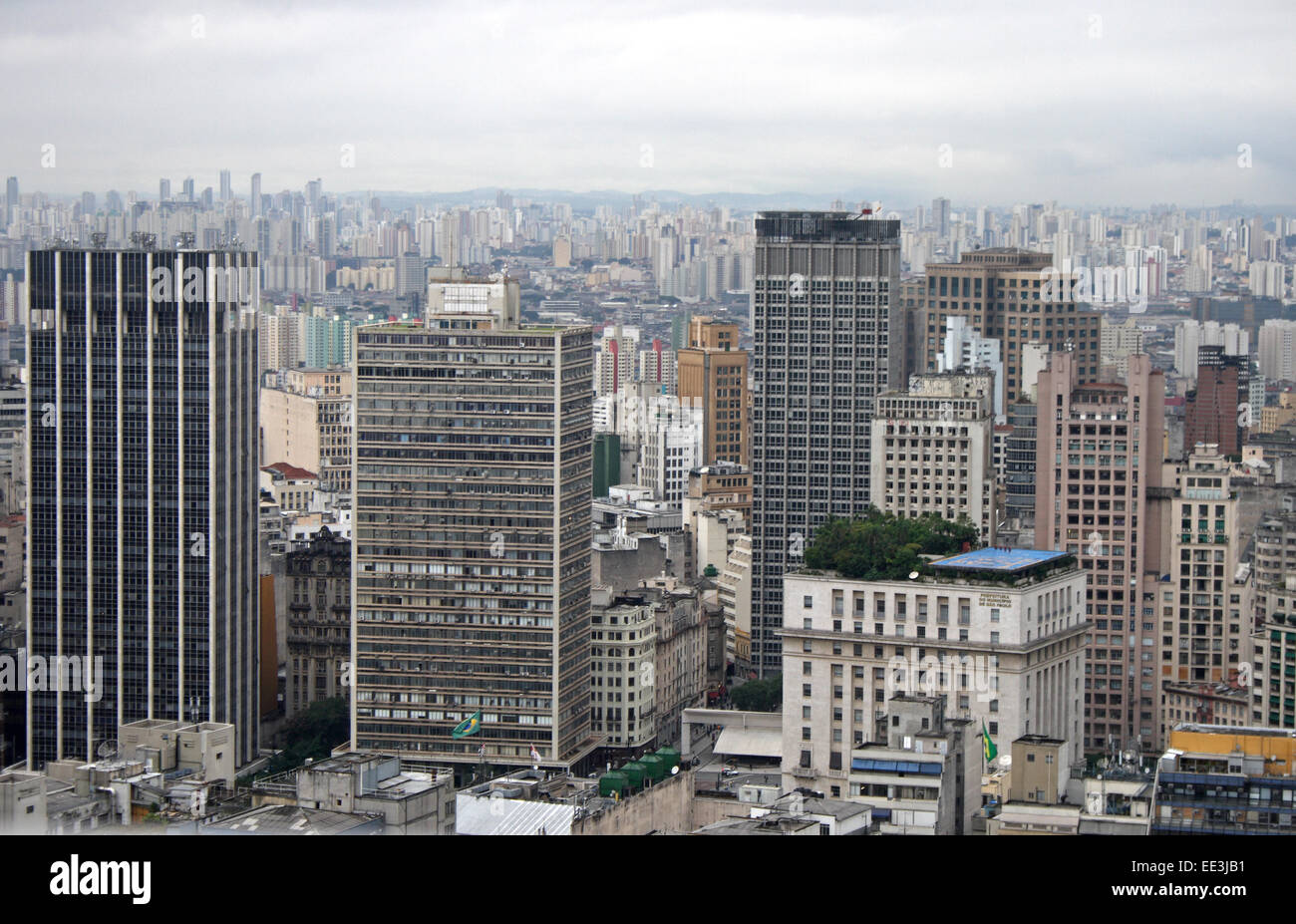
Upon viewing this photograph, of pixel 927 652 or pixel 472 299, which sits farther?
pixel 472 299

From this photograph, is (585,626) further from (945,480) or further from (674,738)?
(945,480)

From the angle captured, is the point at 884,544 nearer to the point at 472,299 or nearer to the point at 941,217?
the point at 472,299

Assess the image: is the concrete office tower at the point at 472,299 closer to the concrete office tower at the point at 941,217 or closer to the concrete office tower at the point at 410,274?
the concrete office tower at the point at 941,217

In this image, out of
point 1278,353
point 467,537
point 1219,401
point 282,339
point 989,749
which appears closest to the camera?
point 989,749

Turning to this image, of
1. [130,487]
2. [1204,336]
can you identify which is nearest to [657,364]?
[1204,336]

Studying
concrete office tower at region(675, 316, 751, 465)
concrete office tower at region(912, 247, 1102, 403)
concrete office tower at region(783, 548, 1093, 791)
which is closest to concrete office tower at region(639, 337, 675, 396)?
concrete office tower at region(675, 316, 751, 465)
